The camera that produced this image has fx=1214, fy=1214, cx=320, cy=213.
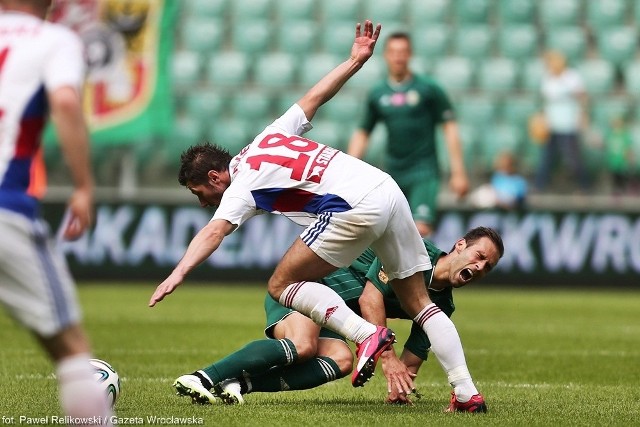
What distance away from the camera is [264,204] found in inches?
242

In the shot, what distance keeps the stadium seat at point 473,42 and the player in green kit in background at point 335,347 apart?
13.3 metres

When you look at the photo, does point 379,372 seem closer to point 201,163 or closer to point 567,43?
point 201,163

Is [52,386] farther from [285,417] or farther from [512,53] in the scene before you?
[512,53]

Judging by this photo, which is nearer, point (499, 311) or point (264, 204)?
point (264, 204)

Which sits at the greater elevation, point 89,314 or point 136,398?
point 136,398

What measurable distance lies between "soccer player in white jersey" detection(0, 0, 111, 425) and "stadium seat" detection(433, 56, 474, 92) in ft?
50.3

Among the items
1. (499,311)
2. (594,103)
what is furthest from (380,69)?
(499,311)

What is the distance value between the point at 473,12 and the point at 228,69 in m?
4.22

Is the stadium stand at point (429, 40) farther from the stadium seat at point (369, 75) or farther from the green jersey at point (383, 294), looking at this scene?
the green jersey at point (383, 294)

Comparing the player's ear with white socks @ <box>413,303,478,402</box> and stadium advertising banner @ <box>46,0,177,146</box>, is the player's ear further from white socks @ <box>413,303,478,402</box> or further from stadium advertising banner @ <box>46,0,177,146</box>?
stadium advertising banner @ <box>46,0,177,146</box>

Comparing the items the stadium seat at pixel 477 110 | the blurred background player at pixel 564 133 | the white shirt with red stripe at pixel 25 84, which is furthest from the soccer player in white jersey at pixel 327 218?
the stadium seat at pixel 477 110

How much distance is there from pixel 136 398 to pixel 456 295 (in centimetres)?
974

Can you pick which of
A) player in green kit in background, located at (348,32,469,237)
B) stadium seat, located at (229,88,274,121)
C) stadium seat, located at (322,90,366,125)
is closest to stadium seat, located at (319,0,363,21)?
stadium seat, located at (322,90,366,125)

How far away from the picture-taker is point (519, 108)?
664 inches
